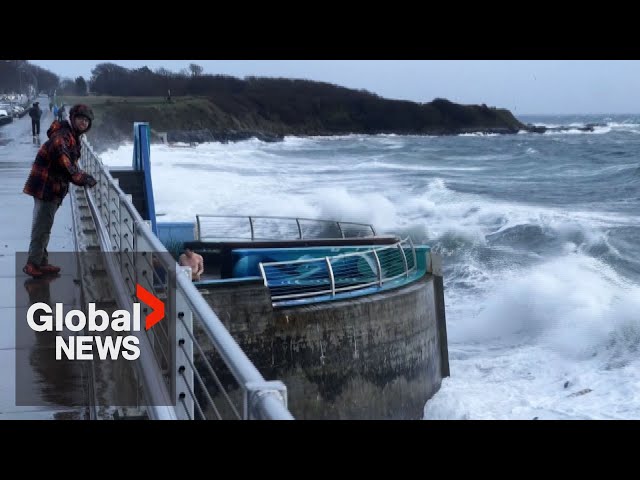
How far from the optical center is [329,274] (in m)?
12.0

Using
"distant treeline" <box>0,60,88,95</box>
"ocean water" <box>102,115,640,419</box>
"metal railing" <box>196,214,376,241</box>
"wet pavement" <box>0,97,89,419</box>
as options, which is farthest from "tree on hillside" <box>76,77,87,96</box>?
"wet pavement" <box>0,97,89,419</box>

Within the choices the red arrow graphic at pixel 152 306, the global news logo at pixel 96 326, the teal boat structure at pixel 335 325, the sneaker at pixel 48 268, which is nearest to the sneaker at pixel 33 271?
the sneaker at pixel 48 268

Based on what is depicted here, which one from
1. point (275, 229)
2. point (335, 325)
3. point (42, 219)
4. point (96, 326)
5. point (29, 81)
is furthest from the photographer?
point (29, 81)

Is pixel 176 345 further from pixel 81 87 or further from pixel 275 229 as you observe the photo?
pixel 81 87

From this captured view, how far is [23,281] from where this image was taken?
327 inches

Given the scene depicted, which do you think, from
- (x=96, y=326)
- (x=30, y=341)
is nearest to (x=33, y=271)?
(x=96, y=326)

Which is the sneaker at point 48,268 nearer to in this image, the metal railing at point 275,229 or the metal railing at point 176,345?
the metal railing at point 176,345

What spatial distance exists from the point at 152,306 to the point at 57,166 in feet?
10.4

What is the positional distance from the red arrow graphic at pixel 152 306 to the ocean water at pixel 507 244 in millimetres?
8591

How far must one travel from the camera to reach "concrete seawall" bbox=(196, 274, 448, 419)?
35.4 feet

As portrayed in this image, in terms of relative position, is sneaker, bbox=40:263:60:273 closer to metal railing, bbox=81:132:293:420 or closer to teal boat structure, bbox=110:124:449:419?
metal railing, bbox=81:132:293:420

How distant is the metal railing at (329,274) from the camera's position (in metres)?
11.7
